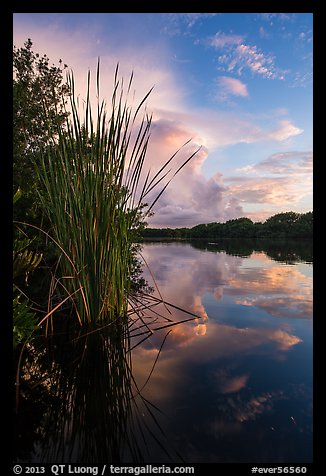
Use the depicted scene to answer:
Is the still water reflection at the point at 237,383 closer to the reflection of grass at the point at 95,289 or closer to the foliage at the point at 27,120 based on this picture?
the reflection of grass at the point at 95,289

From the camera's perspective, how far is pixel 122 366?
3.70ft

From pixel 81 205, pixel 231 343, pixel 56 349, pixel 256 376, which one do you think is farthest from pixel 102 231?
pixel 256 376

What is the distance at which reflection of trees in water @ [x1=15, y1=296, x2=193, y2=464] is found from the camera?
679mm

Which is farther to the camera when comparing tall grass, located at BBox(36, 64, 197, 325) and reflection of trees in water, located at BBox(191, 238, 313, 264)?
reflection of trees in water, located at BBox(191, 238, 313, 264)

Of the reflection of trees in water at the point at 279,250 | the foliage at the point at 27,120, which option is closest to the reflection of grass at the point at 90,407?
the foliage at the point at 27,120

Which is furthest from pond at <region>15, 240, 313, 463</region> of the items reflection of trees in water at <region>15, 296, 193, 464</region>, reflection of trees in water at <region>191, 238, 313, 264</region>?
reflection of trees in water at <region>191, 238, 313, 264</region>

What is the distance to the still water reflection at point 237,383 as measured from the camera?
0.71m

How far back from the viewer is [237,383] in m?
0.99

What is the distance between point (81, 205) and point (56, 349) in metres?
0.78

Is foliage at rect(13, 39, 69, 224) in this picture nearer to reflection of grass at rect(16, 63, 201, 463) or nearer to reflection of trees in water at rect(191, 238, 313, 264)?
reflection of grass at rect(16, 63, 201, 463)

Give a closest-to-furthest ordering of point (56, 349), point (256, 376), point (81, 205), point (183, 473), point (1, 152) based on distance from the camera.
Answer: point (183, 473), point (1, 152), point (256, 376), point (56, 349), point (81, 205)
